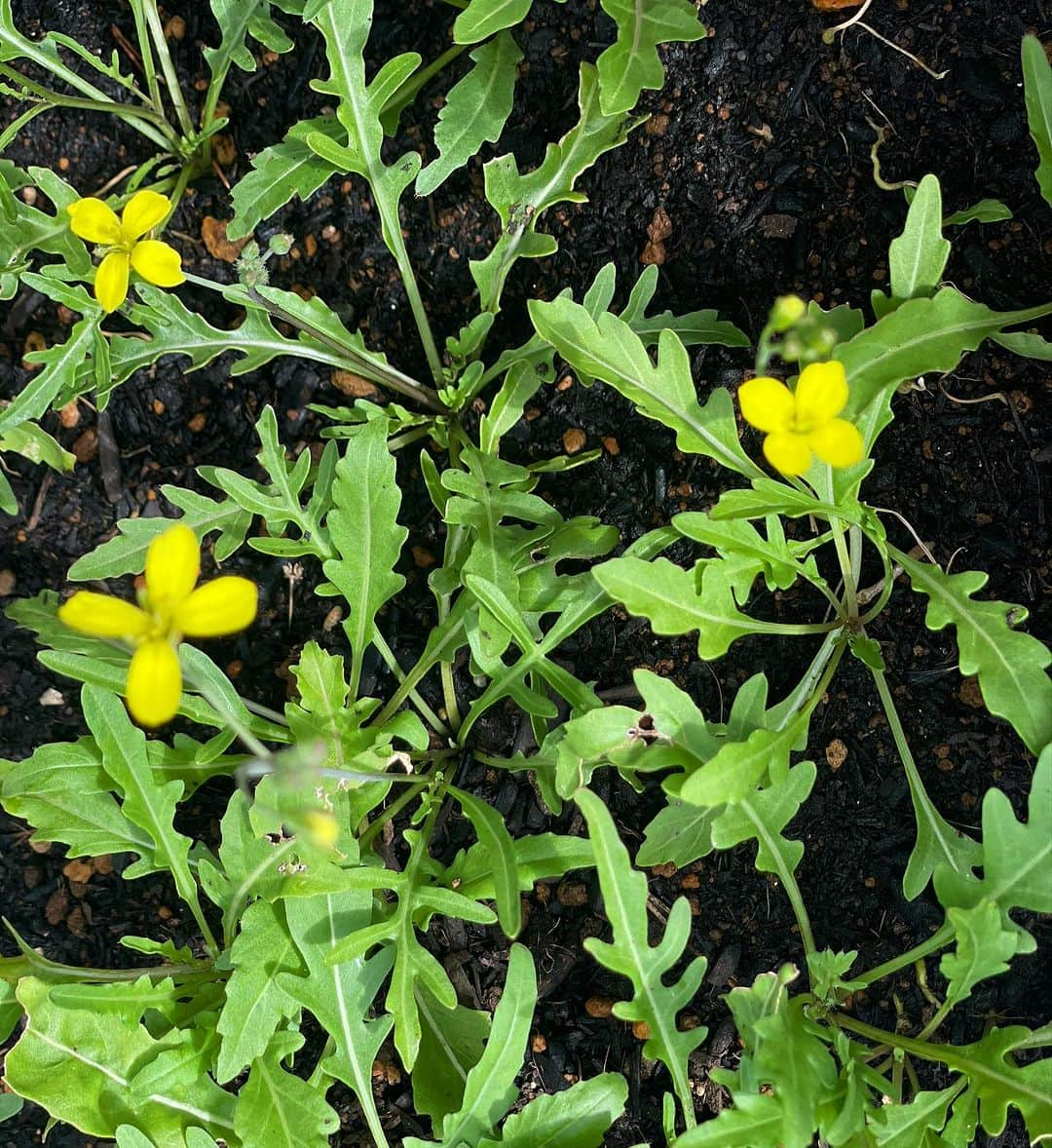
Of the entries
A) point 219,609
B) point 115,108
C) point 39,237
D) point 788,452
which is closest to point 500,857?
point 219,609

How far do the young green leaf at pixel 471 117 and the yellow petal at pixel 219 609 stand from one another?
0.96 metres

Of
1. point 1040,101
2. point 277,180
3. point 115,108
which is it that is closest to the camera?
point 1040,101

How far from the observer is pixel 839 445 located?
1.33m

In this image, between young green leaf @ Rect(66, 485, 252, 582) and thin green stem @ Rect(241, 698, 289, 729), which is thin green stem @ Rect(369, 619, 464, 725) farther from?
young green leaf @ Rect(66, 485, 252, 582)

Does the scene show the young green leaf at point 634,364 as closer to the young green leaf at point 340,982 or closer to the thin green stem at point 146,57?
the young green leaf at point 340,982

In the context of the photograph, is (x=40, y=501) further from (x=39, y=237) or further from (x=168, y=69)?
(x=168, y=69)

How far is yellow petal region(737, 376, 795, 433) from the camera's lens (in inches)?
A: 52.8

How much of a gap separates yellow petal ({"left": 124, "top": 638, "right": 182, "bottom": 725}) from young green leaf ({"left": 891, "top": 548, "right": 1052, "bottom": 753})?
106cm

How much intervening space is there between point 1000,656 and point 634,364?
0.68m

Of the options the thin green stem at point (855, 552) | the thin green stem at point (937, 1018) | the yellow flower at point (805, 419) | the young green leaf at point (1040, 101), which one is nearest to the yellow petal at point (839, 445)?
the yellow flower at point (805, 419)

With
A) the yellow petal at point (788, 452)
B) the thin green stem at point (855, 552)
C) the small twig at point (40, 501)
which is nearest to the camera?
the yellow petal at point (788, 452)

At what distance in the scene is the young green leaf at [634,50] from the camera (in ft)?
5.27

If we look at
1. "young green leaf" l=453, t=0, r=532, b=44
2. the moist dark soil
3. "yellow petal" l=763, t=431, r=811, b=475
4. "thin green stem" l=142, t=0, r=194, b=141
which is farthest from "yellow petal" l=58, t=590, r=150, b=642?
"thin green stem" l=142, t=0, r=194, b=141

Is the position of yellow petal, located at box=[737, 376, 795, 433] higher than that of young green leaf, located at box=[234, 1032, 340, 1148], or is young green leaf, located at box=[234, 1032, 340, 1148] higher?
yellow petal, located at box=[737, 376, 795, 433]
